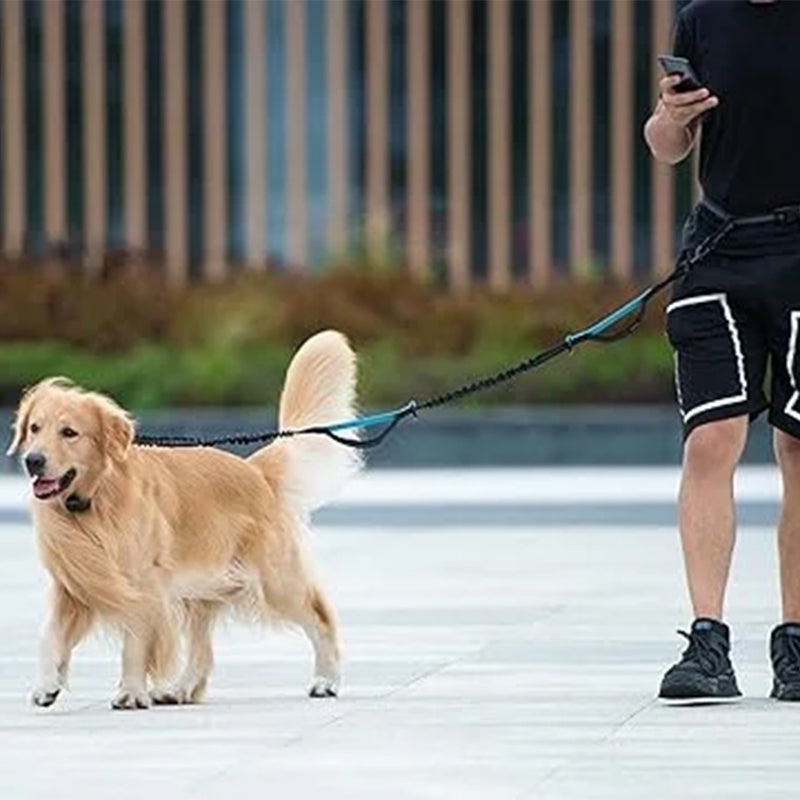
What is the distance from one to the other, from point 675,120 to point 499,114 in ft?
104

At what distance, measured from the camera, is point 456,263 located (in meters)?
41.9

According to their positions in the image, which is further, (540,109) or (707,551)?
(540,109)

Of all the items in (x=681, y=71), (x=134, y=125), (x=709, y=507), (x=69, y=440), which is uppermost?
(x=681, y=71)

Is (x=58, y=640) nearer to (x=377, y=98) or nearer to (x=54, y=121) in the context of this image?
(x=377, y=98)

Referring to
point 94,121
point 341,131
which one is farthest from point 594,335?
point 94,121

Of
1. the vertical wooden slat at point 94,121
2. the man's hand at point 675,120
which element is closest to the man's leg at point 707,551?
the man's hand at point 675,120

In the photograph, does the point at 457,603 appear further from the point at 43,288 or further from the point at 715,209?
the point at 43,288

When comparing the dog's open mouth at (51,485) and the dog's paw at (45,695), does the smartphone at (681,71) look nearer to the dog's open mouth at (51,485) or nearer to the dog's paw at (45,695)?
the dog's open mouth at (51,485)

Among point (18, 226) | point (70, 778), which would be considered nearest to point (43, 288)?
point (18, 226)

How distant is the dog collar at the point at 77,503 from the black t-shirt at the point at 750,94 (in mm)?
1978

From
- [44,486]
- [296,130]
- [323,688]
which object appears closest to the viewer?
[44,486]

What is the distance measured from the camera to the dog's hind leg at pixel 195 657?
10.1 metres

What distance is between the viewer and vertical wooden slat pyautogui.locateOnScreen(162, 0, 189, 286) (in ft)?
136

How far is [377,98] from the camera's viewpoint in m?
41.5
